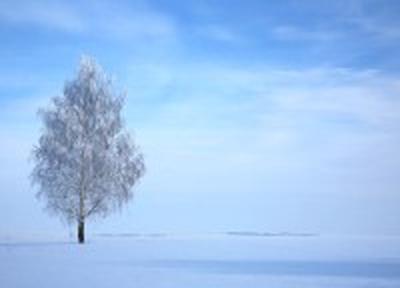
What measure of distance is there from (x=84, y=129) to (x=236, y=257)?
16051mm

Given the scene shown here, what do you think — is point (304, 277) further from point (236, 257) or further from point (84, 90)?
point (84, 90)

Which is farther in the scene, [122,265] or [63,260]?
[63,260]

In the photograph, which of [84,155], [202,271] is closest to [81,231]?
[84,155]

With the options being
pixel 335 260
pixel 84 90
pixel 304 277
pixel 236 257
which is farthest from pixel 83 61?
pixel 304 277

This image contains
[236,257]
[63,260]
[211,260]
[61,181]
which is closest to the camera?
[63,260]

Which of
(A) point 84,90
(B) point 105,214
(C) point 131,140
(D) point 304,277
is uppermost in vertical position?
(A) point 84,90

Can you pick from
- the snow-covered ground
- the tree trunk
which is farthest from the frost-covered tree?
the snow-covered ground

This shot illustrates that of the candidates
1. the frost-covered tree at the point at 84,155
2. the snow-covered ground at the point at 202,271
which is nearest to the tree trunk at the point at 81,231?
the frost-covered tree at the point at 84,155

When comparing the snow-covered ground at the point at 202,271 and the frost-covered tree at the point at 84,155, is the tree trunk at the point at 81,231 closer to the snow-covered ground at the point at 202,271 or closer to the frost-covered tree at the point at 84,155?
the frost-covered tree at the point at 84,155

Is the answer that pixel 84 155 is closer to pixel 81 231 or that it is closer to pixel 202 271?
pixel 81 231

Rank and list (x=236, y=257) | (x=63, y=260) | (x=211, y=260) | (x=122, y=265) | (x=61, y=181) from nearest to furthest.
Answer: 1. (x=122, y=265)
2. (x=63, y=260)
3. (x=211, y=260)
4. (x=236, y=257)
5. (x=61, y=181)

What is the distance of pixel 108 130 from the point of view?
120 feet

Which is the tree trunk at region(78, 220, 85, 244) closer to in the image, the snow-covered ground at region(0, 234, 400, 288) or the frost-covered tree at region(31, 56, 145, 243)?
the frost-covered tree at region(31, 56, 145, 243)

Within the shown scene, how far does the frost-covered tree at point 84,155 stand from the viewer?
115 ft
